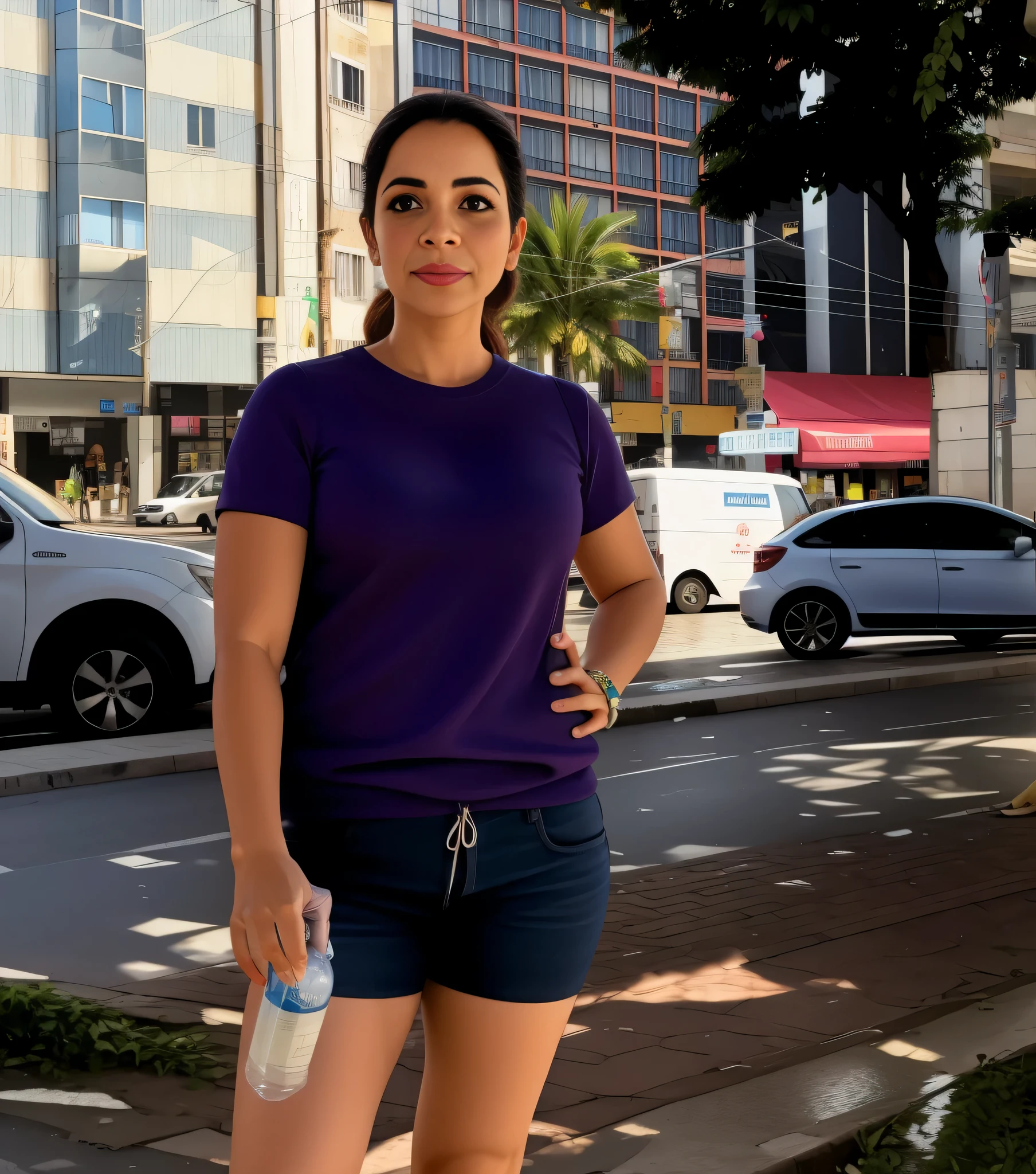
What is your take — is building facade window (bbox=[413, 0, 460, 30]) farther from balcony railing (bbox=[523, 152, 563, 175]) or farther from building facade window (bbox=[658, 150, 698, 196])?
building facade window (bbox=[658, 150, 698, 196])

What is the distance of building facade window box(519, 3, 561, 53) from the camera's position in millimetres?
63719

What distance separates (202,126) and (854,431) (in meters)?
21.7

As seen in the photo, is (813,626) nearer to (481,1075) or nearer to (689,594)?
(689,594)

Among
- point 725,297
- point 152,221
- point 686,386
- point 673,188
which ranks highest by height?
point 673,188

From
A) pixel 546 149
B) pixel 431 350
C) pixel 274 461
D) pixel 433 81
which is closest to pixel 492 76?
pixel 433 81

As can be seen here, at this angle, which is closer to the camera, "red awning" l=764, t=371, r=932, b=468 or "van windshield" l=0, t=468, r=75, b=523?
"van windshield" l=0, t=468, r=75, b=523

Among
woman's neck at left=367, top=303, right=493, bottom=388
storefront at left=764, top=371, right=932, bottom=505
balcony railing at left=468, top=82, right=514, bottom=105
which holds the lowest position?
woman's neck at left=367, top=303, right=493, bottom=388

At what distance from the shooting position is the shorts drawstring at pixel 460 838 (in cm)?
184

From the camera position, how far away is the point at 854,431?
140 feet

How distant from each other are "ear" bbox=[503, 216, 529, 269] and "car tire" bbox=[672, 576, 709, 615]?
19.7m

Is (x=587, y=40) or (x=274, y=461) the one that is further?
(x=587, y=40)

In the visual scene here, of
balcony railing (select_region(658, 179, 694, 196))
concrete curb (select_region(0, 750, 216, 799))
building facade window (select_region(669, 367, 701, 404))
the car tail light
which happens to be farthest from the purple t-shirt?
balcony railing (select_region(658, 179, 694, 196))

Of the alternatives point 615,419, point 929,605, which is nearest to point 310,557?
point 929,605

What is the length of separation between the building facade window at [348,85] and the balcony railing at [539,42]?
1260 centimetres
